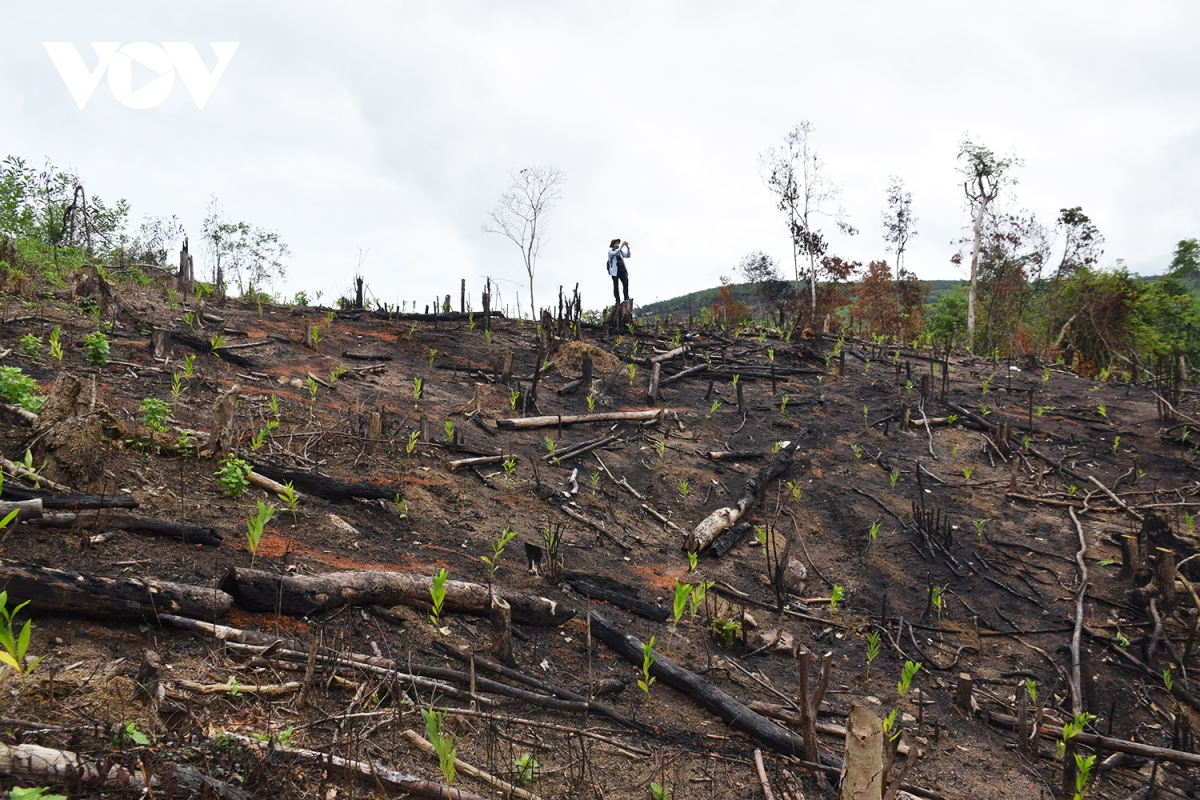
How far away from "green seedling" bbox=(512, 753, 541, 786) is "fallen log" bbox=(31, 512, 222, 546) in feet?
8.79

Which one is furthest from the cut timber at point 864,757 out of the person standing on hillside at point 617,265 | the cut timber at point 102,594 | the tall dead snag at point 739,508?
the person standing on hillside at point 617,265

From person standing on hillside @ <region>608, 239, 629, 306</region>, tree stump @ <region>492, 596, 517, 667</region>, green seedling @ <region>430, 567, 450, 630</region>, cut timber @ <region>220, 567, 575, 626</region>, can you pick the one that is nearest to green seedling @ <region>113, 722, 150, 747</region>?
cut timber @ <region>220, 567, 575, 626</region>

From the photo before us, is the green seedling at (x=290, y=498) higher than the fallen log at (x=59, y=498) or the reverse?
the reverse

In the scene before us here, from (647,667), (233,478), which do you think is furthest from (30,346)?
(647,667)

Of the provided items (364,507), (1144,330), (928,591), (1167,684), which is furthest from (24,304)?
(1144,330)

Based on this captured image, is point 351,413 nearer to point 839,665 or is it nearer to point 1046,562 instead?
point 839,665

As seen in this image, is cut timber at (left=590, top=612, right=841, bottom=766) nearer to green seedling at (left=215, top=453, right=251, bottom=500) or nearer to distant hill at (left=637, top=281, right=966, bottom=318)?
green seedling at (left=215, top=453, right=251, bottom=500)

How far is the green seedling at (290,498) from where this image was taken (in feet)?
17.3

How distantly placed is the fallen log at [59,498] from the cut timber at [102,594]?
1028 mm

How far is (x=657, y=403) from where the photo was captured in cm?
1247

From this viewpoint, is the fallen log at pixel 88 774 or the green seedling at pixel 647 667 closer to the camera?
the fallen log at pixel 88 774

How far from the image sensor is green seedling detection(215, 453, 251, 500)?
5309 mm

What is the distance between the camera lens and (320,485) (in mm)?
6070

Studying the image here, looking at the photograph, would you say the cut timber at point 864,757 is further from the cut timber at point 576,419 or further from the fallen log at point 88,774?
the cut timber at point 576,419
